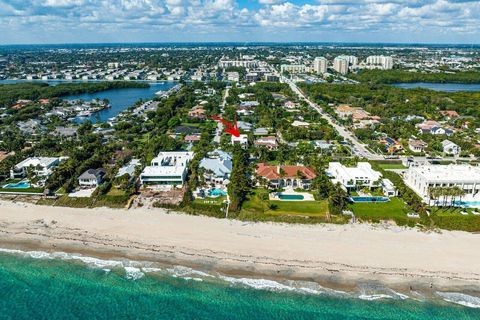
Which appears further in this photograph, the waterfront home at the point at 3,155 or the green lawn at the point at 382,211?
the waterfront home at the point at 3,155

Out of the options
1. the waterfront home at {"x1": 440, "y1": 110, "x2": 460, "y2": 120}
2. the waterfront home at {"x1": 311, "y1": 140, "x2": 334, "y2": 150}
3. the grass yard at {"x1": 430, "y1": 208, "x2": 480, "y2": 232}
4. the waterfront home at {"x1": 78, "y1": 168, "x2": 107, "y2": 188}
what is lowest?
the grass yard at {"x1": 430, "y1": 208, "x2": 480, "y2": 232}

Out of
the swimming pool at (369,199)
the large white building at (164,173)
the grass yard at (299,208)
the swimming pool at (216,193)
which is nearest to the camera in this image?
the grass yard at (299,208)

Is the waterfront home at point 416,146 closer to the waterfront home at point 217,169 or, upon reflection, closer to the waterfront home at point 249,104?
the waterfront home at point 217,169

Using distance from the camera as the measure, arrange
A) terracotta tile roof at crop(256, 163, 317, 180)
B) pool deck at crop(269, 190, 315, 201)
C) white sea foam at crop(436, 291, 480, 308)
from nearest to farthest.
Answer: white sea foam at crop(436, 291, 480, 308) → pool deck at crop(269, 190, 315, 201) → terracotta tile roof at crop(256, 163, 317, 180)

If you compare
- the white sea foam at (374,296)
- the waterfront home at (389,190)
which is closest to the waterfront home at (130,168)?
the white sea foam at (374,296)

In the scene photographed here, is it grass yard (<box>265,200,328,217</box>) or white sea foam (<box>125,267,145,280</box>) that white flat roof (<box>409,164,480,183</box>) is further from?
white sea foam (<box>125,267,145,280</box>)

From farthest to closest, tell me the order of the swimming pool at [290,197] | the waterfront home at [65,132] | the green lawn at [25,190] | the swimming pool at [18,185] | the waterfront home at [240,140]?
1. the waterfront home at [65,132]
2. the waterfront home at [240,140]
3. the swimming pool at [18,185]
4. the green lawn at [25,190]
5. the swimming pool at [290,197]

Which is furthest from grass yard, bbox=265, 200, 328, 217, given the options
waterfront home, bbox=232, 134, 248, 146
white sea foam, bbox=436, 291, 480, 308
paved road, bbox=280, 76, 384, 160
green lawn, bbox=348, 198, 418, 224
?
waterfront home, bbox=232, 134, 248, 146
